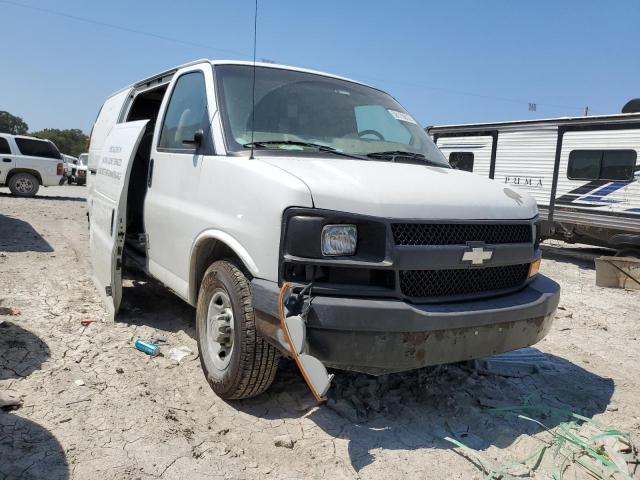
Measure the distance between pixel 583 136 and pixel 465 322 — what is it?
371 inches

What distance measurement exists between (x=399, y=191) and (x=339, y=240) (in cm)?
43

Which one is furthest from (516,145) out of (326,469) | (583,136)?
(326,469)

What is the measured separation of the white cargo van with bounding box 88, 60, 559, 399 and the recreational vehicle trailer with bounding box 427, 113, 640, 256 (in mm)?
6305

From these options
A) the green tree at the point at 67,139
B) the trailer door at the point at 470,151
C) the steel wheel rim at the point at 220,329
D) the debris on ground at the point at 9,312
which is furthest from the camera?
the green tree at the point at 67,139

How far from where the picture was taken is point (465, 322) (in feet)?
8.79

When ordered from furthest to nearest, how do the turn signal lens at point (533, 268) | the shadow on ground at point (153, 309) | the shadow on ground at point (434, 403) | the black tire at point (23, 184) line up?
the black tire at point (23, 184)
the shadow on ground at point (153, 309)
the turn signal lens at point (533, 268)
the shadow on ground at point (434, 403)

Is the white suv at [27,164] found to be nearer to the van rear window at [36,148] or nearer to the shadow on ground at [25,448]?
the van rear window at [36,148]

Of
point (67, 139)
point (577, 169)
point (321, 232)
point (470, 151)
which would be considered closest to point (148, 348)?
point (321, 232)

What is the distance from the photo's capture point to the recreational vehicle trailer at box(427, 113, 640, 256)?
9820 millimetres

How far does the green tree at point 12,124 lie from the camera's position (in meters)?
68.6

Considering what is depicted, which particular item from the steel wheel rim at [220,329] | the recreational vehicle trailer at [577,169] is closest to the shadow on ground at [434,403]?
the steel wheel rim at [220,329]

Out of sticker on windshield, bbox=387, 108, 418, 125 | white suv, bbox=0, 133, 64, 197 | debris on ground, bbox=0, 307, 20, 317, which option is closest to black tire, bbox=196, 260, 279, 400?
sticker on windshield, bbox=387, 108, 418, 125

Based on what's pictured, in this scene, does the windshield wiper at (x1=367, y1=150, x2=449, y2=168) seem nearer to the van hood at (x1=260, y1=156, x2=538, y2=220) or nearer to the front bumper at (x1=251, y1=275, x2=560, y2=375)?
the van hood at (x1=260, y1=156, x2=538, y2=220)

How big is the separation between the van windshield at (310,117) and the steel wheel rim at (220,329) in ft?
3.11
